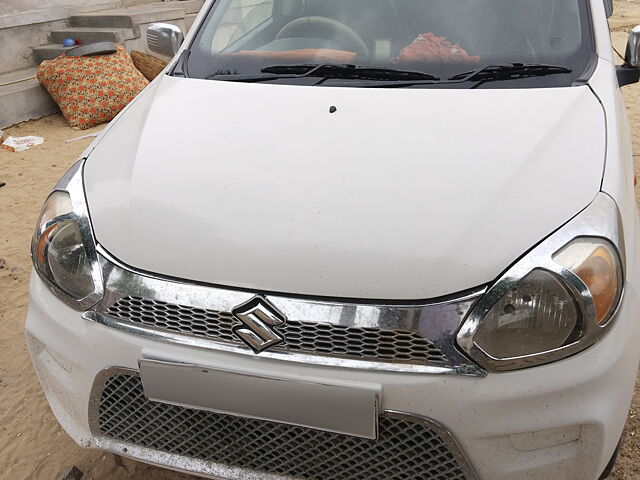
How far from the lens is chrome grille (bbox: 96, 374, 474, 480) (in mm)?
1436

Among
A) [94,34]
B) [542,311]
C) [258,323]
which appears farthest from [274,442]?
[94,34]

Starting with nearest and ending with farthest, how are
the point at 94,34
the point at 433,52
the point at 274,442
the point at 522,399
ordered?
the point at 522,399, the point at 274,442, the point at 433,52, the point at 94,34

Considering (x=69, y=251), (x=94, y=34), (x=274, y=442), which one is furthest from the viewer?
(x=94, y=34)

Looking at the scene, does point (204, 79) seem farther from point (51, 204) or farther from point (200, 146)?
point (51, 204)

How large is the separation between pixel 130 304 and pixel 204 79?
3.30 feet

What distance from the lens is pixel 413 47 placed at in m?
2.16

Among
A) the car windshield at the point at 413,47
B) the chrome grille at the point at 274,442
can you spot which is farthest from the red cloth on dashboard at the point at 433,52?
the chrome grille at the point at 274,442

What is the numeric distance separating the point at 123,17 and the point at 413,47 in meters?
6.46

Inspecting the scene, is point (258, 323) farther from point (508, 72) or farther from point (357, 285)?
point (508, 72)

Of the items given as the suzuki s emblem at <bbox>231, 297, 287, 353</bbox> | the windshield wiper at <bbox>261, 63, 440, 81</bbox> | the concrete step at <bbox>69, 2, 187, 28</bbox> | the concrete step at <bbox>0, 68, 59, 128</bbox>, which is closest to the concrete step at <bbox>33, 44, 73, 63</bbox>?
the concrete step at <bbox>0, 68, 59, 128</bbox>

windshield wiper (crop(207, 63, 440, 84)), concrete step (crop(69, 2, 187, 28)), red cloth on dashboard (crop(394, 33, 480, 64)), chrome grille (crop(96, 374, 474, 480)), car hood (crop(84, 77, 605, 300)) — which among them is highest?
red cloth on dashboard (crop(394, 33, 480, 64))

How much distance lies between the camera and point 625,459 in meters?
2.09

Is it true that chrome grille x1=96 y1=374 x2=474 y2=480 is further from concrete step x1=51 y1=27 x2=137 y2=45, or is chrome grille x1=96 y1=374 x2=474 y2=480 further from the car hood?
concrete step x1=51 y1=27 x2=137 y2=45

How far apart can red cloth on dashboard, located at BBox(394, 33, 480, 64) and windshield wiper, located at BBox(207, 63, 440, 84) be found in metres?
0.07
